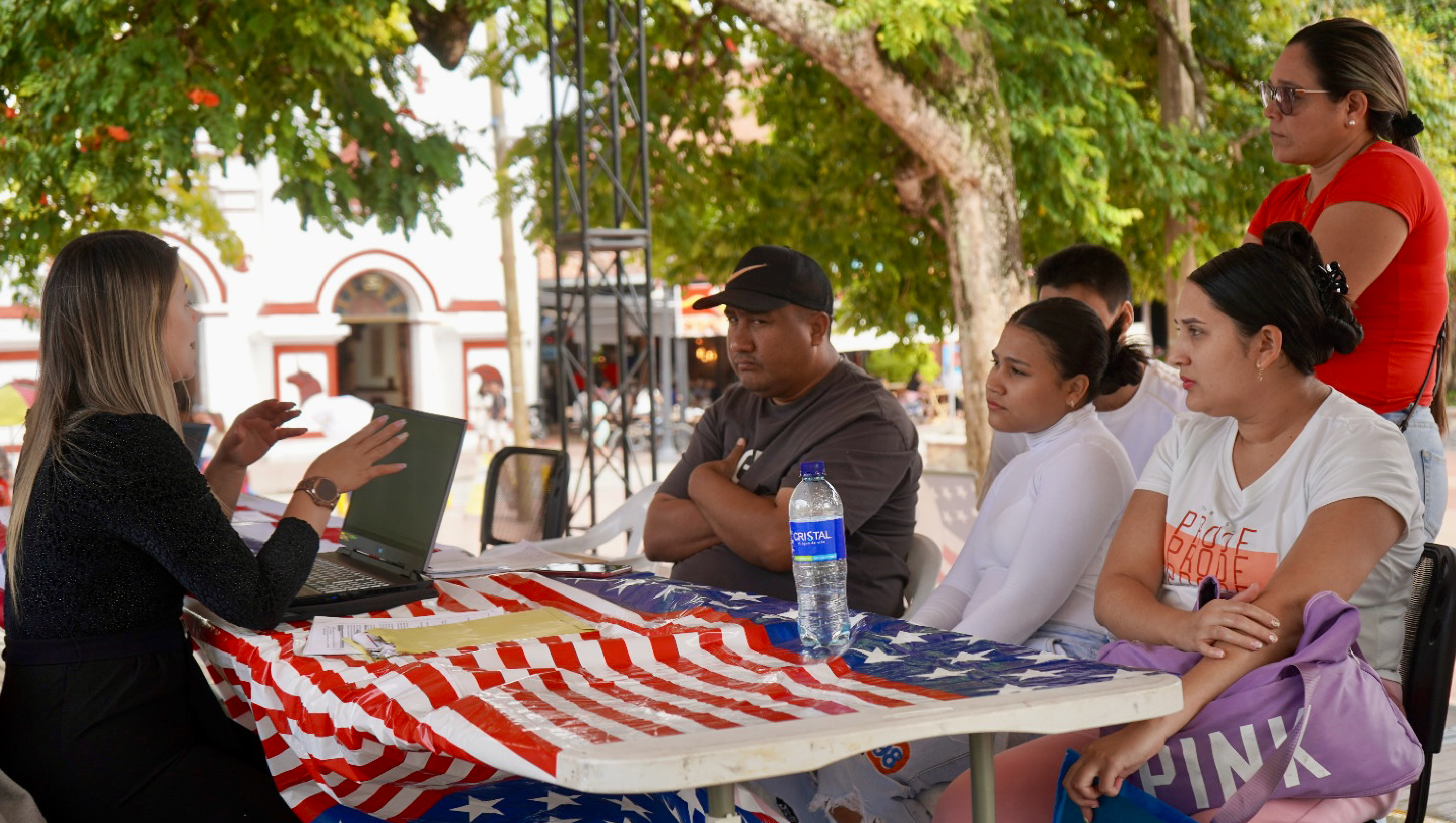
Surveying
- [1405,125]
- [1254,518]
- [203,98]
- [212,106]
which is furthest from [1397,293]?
[203,98]

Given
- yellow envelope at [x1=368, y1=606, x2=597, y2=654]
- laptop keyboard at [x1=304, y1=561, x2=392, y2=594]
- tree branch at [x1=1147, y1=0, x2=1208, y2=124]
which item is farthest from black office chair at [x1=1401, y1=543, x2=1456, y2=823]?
tree branch at [x1=1147, y1=0, x2=1208, y2=124]

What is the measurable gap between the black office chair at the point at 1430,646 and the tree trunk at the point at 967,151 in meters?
5.67

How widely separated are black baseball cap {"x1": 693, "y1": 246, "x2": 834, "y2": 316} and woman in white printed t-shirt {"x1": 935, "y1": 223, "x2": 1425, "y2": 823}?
111 centimetres

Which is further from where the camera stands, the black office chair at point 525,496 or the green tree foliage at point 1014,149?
the green tree foliage at point 1014,149

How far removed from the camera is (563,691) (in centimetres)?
177

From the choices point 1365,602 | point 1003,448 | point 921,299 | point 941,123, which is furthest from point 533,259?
point 1365,602

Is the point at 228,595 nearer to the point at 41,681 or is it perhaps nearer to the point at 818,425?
the point at 41,681

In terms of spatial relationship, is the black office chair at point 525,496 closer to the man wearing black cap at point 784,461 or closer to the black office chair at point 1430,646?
the man wearing black cap at point 784,461

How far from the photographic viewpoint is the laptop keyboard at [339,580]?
2.58 meters

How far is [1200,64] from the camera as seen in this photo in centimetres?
984

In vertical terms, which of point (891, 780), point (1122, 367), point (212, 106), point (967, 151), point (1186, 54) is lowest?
point (891, 780)

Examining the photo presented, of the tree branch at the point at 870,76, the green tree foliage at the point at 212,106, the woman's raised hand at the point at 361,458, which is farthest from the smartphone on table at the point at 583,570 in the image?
the green tree foliage at the point at 212,106

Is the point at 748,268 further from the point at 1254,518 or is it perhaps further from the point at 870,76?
the point at 870,76

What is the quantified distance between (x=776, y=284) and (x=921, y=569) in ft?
2.62
